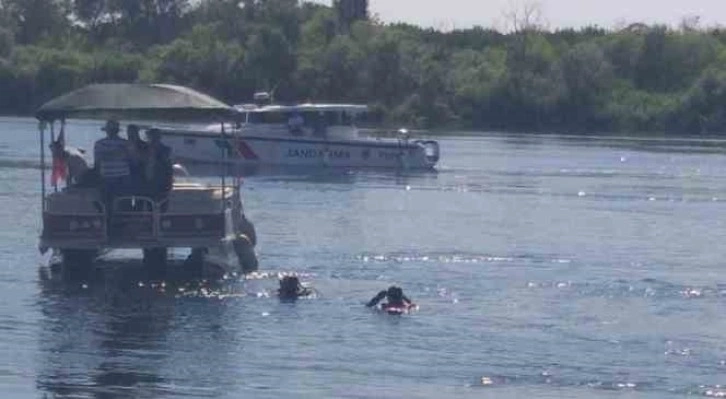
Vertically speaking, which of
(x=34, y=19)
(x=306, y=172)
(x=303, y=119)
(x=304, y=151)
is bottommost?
(x=306, y=172)

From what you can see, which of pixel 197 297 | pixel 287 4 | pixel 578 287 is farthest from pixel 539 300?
pixel 287 4

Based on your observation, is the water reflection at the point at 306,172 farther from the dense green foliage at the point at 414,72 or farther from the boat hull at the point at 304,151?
the dense green foliage at the point at 414,72

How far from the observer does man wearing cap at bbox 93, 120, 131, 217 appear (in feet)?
99.5

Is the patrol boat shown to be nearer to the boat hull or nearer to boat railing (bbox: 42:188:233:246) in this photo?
the boat hull

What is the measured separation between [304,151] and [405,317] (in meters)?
35.7

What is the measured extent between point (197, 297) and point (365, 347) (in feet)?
14.9

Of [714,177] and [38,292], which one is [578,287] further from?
[714,177]

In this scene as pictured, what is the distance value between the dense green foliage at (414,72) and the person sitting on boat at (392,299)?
72.2 metres

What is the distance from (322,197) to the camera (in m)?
51.8

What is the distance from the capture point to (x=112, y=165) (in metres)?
30.5

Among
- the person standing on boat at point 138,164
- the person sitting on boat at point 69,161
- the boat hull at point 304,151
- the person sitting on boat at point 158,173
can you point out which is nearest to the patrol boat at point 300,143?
the boat hull at point 304,151

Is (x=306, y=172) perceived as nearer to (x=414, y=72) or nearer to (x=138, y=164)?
(x=138, y=164)

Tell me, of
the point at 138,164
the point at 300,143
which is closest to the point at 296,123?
the point at 300,143

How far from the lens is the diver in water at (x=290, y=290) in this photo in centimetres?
2975
